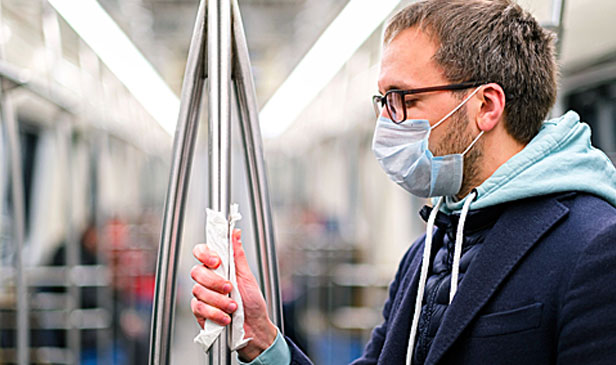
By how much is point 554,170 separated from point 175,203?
2.20 ft

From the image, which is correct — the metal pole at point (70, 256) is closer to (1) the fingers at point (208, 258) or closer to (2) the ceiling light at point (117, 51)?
(2) the ceiling light at point (117, 51)

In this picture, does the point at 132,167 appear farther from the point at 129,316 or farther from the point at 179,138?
the point at 179,138

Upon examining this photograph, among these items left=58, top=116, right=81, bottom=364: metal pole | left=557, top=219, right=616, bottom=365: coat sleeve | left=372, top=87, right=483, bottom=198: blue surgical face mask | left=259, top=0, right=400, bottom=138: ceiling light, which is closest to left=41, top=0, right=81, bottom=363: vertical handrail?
→ left=58, top=116, right=81, bottom=364: metal pole

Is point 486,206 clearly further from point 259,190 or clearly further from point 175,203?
point 175,203

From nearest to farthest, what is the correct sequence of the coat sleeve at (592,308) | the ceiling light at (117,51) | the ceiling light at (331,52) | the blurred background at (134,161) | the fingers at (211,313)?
1. the coat sleeve at (592,308)
2. the fingers at (211,313)
3. the ceiling light at (117,51)
4. the ceiling light at (331,52)
5. the blurred background at (134,161)

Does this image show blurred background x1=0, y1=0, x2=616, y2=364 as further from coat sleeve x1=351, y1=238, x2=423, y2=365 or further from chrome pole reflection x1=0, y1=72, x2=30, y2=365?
coat sleeve x1=351, y1=238, x2=423, y2=365

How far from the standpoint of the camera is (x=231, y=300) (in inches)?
42.4

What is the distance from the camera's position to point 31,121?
188 inches

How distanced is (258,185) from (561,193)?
548 mm

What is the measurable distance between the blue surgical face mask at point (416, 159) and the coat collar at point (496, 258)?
143 mm

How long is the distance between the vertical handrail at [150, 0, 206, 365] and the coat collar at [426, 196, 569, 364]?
0.48 m

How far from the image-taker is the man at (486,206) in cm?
103

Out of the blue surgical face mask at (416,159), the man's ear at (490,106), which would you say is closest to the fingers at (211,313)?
the blue surgical face mask at (416,159)

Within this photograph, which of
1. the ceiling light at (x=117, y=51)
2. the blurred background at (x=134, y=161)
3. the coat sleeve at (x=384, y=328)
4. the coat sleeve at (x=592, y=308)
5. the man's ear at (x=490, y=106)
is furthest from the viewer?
the blurred background at (x=134, y=161)
